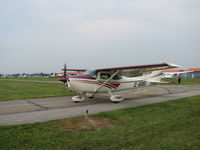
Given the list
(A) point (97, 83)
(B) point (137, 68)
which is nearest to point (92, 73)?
(A) point (97, 83)

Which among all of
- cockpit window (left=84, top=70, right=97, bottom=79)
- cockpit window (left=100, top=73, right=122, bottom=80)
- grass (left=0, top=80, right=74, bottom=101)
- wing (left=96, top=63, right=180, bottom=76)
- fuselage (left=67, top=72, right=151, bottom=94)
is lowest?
grass (left=0, top=80, right=74, bottom=101)

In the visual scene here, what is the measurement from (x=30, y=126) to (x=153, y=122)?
4.41 metres

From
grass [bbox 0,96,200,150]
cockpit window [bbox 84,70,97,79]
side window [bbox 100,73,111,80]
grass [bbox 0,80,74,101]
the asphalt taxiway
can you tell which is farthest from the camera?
grass [bbox 0,80,74,101]

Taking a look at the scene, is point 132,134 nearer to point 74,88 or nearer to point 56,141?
point 56,141

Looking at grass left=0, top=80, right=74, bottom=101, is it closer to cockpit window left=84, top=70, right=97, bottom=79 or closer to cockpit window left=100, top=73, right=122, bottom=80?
cockpit window left=84, top=70, right=97, bottom=79

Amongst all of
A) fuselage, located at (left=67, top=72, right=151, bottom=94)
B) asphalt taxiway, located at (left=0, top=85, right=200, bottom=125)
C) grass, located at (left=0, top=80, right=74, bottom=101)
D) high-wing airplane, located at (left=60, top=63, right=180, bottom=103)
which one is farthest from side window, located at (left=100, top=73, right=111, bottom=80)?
grass, located at (left=0, top=80, right=74, bottom=101)

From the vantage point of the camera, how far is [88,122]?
677 centimetres

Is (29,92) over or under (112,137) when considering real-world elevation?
under

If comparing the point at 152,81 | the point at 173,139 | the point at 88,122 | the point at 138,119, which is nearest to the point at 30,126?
the point at 88,122

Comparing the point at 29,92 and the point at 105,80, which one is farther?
the point at 29,92

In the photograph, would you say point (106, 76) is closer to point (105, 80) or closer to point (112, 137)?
point (105, 80)

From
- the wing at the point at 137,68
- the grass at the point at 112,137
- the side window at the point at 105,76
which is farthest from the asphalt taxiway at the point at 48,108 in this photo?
the wing at the point at 137,68

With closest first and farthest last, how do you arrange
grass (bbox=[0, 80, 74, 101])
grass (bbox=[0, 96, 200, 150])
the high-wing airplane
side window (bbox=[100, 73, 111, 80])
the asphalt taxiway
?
grass (bbox=[0, 96, 200, 150])
the asphalt taxiway
the high-wing airplane
side window (bbox=[100, 73, 111, 80])
grass (bbox=[0, 80, 74, 101])

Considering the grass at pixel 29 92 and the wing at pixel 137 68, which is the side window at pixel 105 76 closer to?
the wing at pixel 137 68
